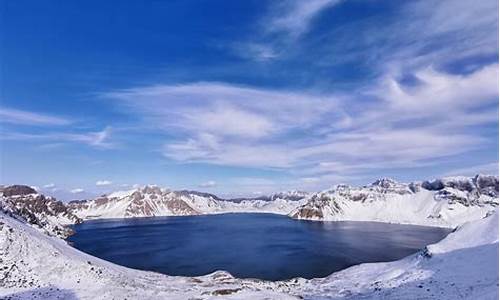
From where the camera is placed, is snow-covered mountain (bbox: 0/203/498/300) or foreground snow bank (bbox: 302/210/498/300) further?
snow-covered mountain (bbox: 0/203/498/300)

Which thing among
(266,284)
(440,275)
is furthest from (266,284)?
(440,275)

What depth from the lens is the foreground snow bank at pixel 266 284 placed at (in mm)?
42119

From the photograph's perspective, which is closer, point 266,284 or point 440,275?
point 440,275

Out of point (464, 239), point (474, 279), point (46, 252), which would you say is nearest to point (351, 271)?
point (464, 239)

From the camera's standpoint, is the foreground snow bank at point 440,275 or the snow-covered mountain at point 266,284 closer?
the foreground snow bank at point 440,275

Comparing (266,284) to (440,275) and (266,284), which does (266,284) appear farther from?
(440,275)

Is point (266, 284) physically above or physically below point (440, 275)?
below

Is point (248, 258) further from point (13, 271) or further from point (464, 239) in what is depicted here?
point (13, 271)

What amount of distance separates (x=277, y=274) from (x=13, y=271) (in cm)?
5888

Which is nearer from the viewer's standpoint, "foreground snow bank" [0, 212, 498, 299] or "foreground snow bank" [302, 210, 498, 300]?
"foreground snow bank" [302, 210, 498, 300]

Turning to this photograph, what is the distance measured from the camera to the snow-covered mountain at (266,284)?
138 ft

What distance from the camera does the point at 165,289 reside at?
52812 mm

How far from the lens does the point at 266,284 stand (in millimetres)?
62969

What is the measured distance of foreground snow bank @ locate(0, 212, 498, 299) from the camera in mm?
42119
